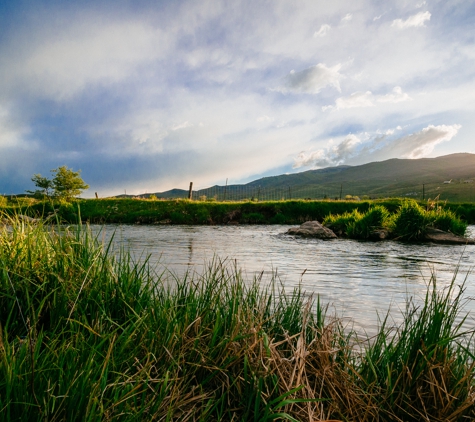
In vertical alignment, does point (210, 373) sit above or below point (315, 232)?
above

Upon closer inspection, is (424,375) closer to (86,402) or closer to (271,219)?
(86,402)

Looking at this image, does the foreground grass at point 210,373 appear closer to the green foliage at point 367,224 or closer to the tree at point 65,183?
the green foliage at point 367,224

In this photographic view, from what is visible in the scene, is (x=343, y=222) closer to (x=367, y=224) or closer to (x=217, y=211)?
(x=367, y=224)

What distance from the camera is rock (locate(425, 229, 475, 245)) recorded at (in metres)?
14.2

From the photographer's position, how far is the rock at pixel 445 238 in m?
14.2

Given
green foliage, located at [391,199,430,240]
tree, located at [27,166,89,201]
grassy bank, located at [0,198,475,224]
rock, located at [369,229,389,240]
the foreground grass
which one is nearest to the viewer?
the foreground grass

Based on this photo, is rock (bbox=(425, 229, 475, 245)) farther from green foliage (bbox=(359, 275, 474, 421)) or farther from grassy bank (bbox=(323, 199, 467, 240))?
green foliage (bbox=(359, 275, 474, 421))

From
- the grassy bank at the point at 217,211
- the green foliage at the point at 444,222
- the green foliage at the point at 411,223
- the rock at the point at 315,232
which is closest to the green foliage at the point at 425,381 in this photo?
the green foliage at the point at 411,223

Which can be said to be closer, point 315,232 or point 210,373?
point 210,373

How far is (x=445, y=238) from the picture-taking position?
48.0ft

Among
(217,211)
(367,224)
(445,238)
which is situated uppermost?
(217,211)

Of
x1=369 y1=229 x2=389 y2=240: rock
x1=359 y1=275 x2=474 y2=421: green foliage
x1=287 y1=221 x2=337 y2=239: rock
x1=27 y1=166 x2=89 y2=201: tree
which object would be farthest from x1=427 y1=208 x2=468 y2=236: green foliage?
x1=27 y1=166 x2=89 y2=201: tree

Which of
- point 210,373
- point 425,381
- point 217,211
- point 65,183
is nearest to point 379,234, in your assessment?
point 217,211

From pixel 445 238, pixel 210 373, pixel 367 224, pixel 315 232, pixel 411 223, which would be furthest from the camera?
pixel 315 232
